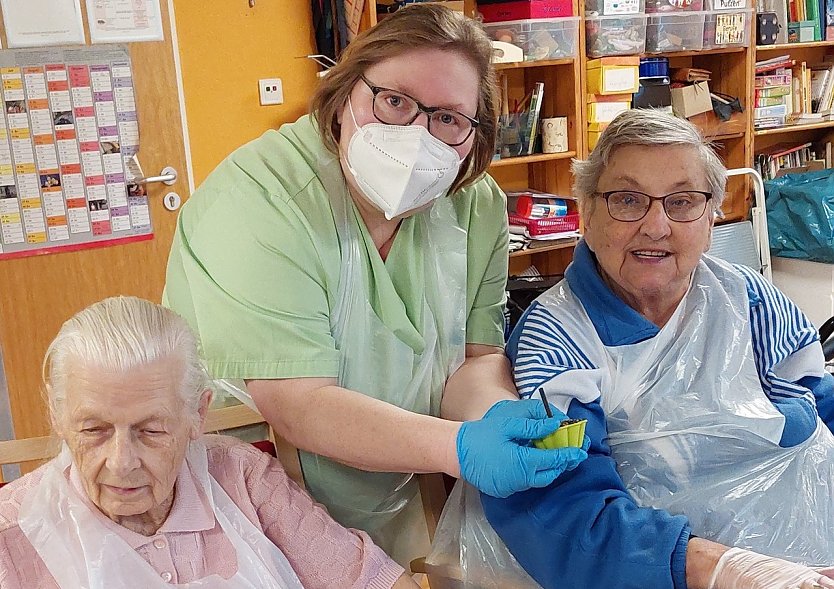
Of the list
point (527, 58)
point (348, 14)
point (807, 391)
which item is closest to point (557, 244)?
point (527, 58)

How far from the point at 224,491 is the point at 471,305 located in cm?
57

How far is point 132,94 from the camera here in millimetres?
3248

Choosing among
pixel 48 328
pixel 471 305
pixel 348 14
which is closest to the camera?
pixel 471 305

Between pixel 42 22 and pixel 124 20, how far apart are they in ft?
0.92

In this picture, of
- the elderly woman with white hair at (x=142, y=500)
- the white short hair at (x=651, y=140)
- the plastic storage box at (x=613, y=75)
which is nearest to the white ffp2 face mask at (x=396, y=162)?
the white short hair at (x=651, y=140)

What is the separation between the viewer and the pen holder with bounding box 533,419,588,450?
1.18m

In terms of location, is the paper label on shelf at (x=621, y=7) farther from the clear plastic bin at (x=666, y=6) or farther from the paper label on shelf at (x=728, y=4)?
the paper label on shelf at (x=728, y=4)

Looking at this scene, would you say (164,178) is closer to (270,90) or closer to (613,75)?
(270,90)

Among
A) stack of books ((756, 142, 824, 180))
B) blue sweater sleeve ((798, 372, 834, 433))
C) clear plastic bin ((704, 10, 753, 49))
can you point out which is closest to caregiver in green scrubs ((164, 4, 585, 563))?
blue sweater sleeve ((798, 372, 834, 433))

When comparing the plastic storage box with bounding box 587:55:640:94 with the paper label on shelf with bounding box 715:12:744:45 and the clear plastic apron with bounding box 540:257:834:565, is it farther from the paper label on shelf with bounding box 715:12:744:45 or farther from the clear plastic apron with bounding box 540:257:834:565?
the clear plastic apron with bounding box 540:257:834:565

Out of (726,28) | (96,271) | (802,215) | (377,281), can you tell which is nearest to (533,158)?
(726,28)

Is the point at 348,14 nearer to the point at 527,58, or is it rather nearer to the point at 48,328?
the point at 527,58

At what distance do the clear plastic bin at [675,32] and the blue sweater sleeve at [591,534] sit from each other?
302cm

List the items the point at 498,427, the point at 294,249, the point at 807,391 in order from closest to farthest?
the point at 498,427 < the point at 294,249 < the point at 807,391
